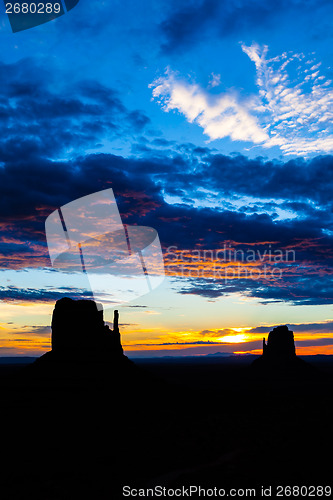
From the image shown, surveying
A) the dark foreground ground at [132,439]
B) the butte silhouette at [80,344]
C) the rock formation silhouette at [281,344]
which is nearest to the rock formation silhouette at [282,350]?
the rock formation silhouette at [281,344]

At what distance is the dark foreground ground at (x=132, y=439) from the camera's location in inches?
1491

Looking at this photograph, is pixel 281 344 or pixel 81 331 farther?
pixel 281 344

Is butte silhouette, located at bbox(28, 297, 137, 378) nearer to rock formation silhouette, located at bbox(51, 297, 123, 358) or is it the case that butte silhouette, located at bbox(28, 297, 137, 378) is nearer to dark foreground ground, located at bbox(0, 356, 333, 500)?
rock formation silhouette, located at bbox(51, 297, 123, 358)

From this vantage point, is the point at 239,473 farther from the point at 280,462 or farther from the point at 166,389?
the point at 166,389

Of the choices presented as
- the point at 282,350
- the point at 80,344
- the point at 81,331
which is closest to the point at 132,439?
the point at 80,344

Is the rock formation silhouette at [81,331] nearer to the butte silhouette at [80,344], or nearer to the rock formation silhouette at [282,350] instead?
the butte silhouette at [80,344]

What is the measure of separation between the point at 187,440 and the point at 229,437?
26.4 ft

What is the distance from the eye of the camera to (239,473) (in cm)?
3909

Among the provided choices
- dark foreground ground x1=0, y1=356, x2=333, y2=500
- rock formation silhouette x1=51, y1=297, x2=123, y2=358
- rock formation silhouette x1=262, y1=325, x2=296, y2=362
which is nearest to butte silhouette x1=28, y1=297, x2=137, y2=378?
rock formation silhouette x1=51, y1=297, x2=123, y2=358

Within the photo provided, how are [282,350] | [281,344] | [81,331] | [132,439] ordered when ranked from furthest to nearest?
[282,350]
[281,344]
[81,331]
[132,439]

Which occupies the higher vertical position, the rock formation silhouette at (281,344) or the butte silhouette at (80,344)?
the butte silhouette at (80,344)

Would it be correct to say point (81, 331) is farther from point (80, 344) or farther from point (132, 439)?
point (132, 439)

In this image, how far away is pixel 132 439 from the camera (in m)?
54.2

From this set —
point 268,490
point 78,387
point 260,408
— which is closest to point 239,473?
point 268,490
